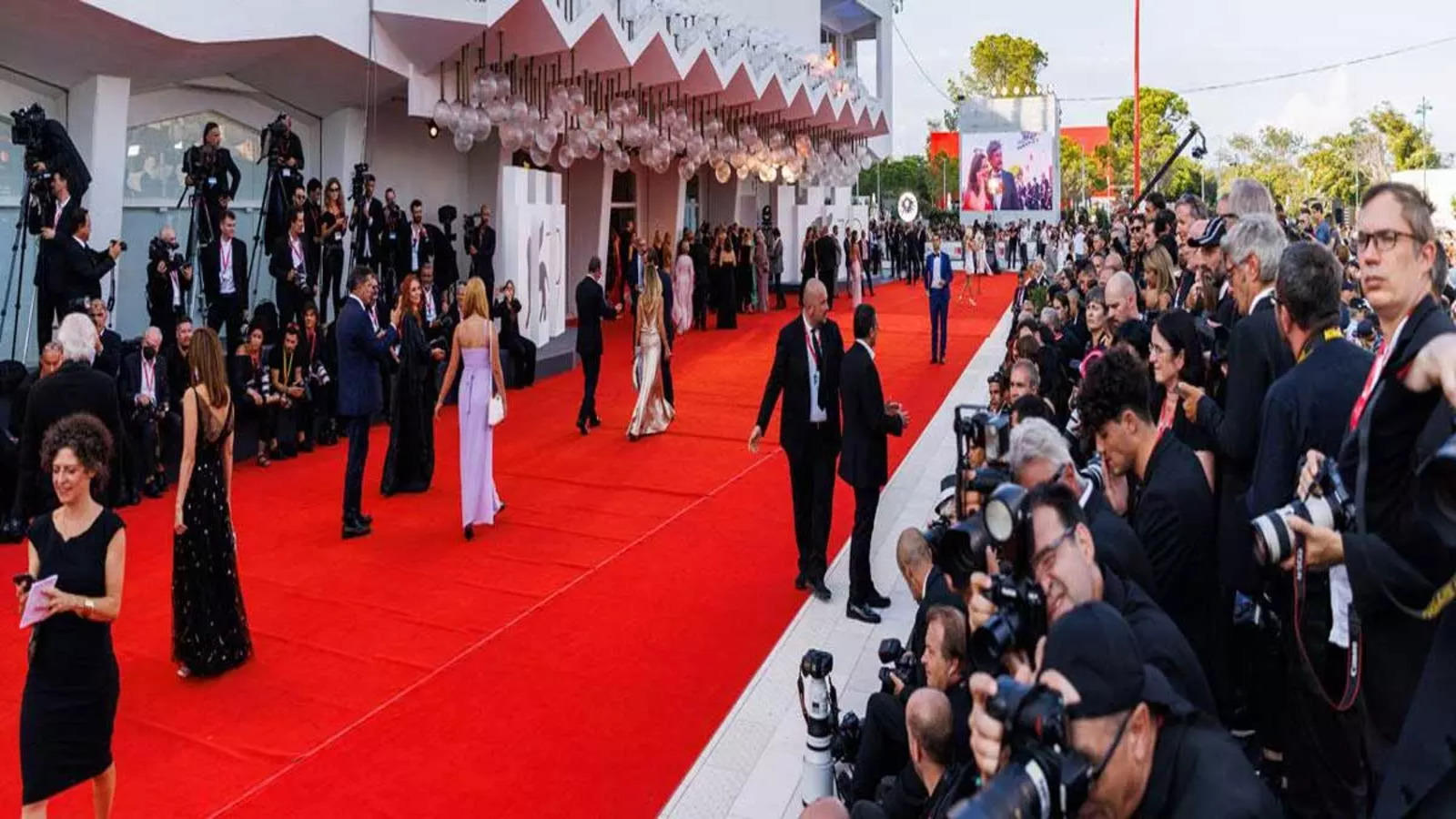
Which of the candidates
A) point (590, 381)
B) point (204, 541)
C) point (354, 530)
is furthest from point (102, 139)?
point (204, 541)

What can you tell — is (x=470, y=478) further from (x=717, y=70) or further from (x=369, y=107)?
(x=717, y=70)

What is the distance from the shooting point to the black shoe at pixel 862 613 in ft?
22.3

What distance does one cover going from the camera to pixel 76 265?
32.0 ft

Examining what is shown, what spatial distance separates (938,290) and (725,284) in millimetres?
6229

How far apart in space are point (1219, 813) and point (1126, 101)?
6946 cm

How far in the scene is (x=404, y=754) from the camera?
16.7ft

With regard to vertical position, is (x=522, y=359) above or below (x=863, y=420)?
above

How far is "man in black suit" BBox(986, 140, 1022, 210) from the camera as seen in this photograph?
52094 millimetres

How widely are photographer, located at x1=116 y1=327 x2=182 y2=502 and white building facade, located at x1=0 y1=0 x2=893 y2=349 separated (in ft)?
5.48

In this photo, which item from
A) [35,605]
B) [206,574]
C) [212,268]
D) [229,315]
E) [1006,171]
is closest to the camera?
[35,605]

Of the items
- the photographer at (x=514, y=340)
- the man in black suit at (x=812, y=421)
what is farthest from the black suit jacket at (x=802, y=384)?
the photographer at (x=514, y=340)

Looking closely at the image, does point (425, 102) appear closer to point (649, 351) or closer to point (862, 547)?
point (649, 351)

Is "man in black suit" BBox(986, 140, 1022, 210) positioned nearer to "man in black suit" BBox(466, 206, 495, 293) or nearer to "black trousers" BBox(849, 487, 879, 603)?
"man in black suit" BBox(466, 206, 495, 293)

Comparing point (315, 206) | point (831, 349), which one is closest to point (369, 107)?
point (315, 206)
